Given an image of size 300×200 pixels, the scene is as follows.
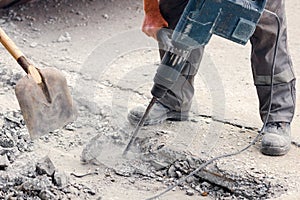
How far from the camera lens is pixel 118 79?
418cm

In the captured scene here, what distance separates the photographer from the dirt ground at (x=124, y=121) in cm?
289

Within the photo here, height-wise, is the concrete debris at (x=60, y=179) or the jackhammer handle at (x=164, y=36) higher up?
the jackhammer handle at (x=164, y=36)

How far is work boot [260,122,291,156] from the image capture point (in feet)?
10.2

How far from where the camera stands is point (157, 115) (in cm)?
346

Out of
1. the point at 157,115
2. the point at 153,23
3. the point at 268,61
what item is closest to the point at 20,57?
the point at 153,23

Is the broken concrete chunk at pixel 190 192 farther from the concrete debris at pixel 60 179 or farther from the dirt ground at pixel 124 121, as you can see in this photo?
the concrete debris at pixel 60 179

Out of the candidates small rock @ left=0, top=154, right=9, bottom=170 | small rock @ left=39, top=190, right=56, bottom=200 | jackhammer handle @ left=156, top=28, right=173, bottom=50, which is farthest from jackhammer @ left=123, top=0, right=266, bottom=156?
small rock @ left=0, top=154, right=9, bottom=170

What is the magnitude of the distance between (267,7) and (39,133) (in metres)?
1.29

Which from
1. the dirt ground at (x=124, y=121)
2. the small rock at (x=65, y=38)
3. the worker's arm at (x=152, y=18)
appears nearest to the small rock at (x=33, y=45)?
the dirt ground at (x=124, y=121)

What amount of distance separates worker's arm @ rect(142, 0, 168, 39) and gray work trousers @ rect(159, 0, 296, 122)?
115 millimetres

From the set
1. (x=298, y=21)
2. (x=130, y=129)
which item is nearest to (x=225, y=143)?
(x=130, y=129)

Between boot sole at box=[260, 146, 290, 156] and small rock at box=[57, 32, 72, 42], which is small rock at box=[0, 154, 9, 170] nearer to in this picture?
boot sole at box=[260, 146, 290, 156]

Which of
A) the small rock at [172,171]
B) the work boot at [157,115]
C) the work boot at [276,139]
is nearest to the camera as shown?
the small rock at [172,171]

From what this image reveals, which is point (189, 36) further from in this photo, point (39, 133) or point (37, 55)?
point (37, 55)
